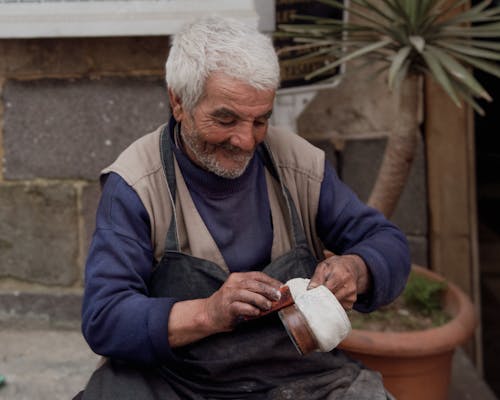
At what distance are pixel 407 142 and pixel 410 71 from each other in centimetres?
28

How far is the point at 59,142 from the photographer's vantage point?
3.41 metres

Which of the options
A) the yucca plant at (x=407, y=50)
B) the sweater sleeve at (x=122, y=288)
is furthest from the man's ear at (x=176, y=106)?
the yucca plant at (x=407, y=50)

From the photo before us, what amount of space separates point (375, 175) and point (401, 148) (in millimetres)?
870

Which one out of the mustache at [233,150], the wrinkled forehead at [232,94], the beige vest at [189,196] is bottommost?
the beige vest at [189,196]

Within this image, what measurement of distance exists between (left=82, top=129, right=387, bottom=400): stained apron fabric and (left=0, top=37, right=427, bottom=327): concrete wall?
4.05 feet

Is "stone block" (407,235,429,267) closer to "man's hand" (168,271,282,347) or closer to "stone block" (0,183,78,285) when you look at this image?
"stone block" (0,183,78,285)

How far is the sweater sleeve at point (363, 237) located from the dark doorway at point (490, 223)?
7.37 ft

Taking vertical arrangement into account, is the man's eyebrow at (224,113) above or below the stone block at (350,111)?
above

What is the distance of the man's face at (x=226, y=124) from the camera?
2074mm

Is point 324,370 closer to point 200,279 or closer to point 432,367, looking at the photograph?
point 200,279

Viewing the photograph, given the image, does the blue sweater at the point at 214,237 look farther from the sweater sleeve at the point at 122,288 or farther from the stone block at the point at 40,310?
the stone block at the point at 40,310

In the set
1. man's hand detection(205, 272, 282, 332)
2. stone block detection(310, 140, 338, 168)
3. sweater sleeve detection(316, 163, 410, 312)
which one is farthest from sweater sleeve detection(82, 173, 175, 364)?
stone block detection(310, 140, 338, 168)

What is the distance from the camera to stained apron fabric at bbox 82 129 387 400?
82.9 inches

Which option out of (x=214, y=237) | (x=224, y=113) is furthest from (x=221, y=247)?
(x=224, y=113)
